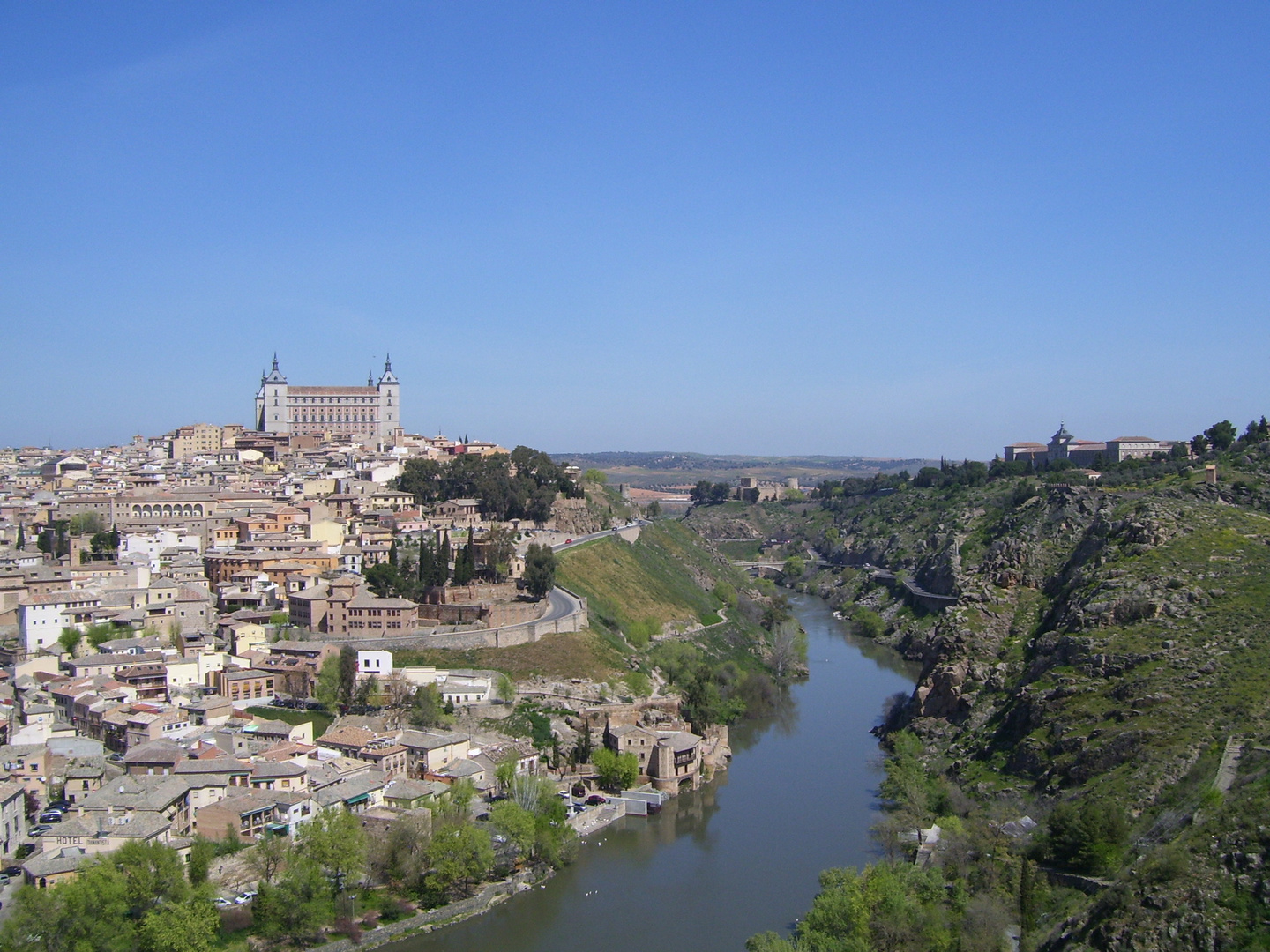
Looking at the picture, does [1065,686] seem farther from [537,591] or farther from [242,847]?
[242,847]

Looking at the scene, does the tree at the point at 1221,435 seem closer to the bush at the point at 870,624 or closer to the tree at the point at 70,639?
the bush at the point at 870,624

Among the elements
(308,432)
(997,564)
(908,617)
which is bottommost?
(908,617)

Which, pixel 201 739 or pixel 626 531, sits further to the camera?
pixel 626 531

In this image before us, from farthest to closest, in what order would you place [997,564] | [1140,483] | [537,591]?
[1140,483], [997,564], [537,591]

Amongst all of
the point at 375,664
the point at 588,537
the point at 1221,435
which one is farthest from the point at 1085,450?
the point at 375,664

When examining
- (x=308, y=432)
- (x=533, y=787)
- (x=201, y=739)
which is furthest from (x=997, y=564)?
(x=308, y=432)

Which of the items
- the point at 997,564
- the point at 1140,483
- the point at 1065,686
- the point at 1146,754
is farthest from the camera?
the point at 1140,483

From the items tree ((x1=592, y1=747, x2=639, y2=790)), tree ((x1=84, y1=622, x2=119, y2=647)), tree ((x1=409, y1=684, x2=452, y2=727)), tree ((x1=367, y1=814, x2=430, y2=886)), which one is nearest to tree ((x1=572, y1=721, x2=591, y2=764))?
tree ((x1=592, y1=747, x2=639, y2=790))

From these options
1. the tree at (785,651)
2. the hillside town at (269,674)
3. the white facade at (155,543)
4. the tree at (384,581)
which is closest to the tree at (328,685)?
the hillside town at (269,674)
